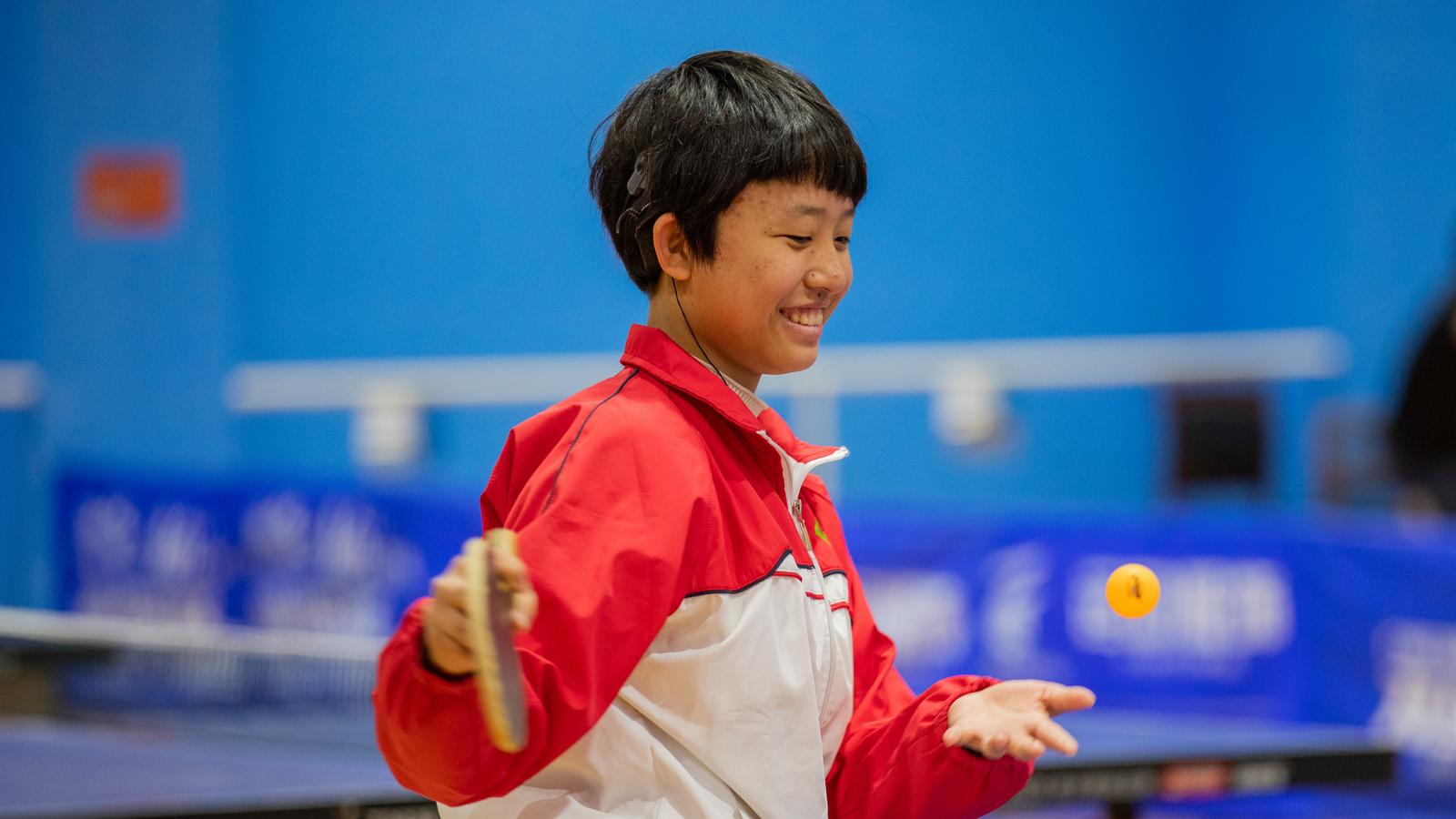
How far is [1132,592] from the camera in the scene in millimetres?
1955

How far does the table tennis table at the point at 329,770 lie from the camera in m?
3.41

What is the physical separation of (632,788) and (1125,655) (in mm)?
4385

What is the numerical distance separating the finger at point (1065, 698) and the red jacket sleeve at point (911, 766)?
3.9 inches

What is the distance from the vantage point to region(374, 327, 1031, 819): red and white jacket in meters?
1.57

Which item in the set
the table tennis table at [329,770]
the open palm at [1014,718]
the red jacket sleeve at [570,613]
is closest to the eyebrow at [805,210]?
the red jacket sleeve at [570,613]

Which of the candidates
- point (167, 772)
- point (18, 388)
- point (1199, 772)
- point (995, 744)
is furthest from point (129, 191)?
point (995, 744)

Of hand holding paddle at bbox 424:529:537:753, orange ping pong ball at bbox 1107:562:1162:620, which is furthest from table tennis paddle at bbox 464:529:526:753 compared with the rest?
orange ping pong ball at bbox 1107:562:1162:620

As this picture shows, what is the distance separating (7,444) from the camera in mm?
9320

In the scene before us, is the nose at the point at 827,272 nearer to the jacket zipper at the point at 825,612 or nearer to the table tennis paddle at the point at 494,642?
the jacket zipper at the point at 825,612

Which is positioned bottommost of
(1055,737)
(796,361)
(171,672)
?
(171,672)

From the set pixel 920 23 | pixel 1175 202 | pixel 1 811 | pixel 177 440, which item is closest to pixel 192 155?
pixel 177 440

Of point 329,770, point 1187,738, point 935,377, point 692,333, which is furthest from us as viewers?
point 935,377

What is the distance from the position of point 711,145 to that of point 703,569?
0.46 metres

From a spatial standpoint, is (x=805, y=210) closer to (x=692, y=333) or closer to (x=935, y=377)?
(x=692, y=333)
